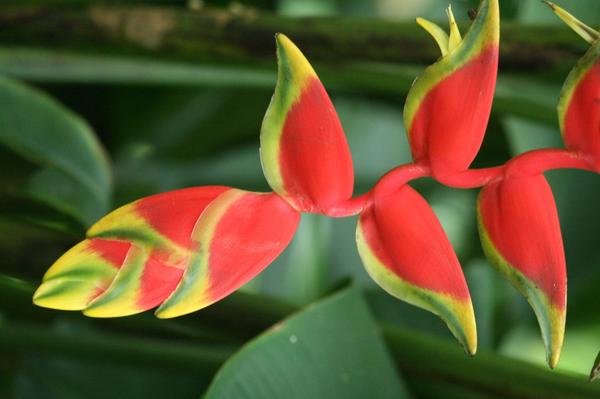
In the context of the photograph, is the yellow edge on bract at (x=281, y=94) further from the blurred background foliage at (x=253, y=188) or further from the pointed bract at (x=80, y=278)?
the blurred background foliage at (x=253, y=188)

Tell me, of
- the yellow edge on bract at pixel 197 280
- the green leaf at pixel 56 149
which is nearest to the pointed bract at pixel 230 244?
the yellow edge on bract at pixel 197 280

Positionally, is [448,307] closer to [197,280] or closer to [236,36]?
[197,280]

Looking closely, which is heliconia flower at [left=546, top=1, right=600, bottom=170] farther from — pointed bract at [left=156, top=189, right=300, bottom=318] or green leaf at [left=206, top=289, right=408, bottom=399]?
green leaf at [left=206, top=289, right=408, bottom=399]

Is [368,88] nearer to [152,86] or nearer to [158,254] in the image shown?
[152,86]

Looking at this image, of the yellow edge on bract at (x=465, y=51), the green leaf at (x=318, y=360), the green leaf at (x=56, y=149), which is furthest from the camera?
the green leaf at (x=56, y=149)

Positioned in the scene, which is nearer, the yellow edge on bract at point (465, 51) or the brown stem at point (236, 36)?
the yellow edge on bract at point (465, 51)
